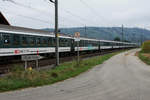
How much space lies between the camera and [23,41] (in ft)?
53.0

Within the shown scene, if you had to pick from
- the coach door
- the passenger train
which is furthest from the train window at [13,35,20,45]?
the coach door

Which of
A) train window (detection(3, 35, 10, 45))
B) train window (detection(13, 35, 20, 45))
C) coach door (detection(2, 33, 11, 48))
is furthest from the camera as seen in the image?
train window (detection(13, 35, 20, 45))

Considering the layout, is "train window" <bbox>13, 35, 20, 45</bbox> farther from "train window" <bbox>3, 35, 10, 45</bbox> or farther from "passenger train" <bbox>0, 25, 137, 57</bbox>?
"train window" <bbox>3, 35, 10, 45</bbox>

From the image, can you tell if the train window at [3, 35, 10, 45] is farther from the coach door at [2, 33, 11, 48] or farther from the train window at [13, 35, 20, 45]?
the train window at [13, 35, 20, 45]

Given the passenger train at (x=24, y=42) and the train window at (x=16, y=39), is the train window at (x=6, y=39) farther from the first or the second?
the train window at (x=16, y=39)

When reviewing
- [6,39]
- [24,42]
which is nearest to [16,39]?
[24,42]

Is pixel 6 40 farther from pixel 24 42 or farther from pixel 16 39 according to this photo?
pixel 24 42

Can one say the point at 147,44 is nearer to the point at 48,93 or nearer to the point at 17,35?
the point at 17,35

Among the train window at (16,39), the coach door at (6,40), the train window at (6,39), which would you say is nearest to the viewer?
the coach door at (6,40)

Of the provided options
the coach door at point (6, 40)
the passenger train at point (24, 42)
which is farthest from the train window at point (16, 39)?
the coach door at point (6, 40)

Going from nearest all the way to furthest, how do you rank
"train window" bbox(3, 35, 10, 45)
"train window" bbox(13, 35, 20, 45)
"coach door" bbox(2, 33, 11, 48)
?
"coach door" bbox(2, 33, 11, 48) < "train window" bbox(3, 35, 10, 45) < "train window" bbox(13, 35, 20, 45)

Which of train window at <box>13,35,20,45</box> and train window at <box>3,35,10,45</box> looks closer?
train window at <box>3,35,10,45</box>

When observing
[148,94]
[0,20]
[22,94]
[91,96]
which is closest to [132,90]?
[148,94]

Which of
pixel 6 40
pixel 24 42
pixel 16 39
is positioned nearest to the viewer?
pixel 6 40
